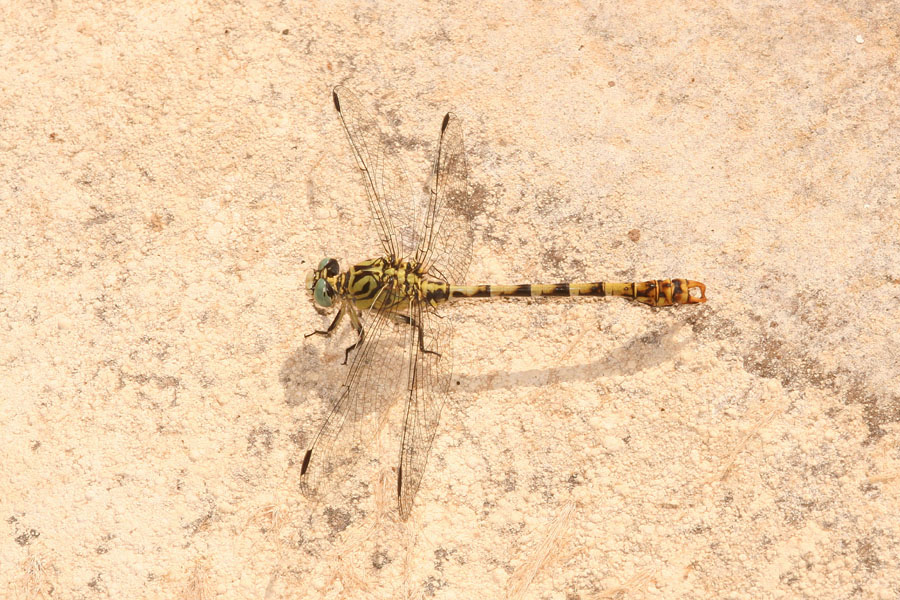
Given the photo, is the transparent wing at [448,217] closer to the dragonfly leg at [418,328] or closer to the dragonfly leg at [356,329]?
the dragonfly leg at [418,328]

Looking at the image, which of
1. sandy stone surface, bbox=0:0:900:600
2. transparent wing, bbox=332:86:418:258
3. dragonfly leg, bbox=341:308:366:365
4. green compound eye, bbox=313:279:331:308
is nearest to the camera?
sandy stone surface, bbox=0:0:900:600

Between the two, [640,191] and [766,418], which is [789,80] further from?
[766,418]

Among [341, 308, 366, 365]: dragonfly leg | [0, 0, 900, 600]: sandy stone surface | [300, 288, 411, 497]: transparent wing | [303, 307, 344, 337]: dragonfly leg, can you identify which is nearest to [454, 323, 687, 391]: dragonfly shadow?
[0, 0, 900, 600]: sandy stone surface

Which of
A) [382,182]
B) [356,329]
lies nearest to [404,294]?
[356,329]

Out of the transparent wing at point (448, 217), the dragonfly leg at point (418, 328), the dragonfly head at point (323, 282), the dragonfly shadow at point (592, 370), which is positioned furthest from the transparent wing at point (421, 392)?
the dragonfly head at point (323, 282)

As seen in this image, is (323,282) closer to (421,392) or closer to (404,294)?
(404,294)

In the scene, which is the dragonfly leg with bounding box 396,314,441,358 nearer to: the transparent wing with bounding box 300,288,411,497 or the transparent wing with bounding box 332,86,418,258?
the transparent wing with bounding box 300,288,411,497
